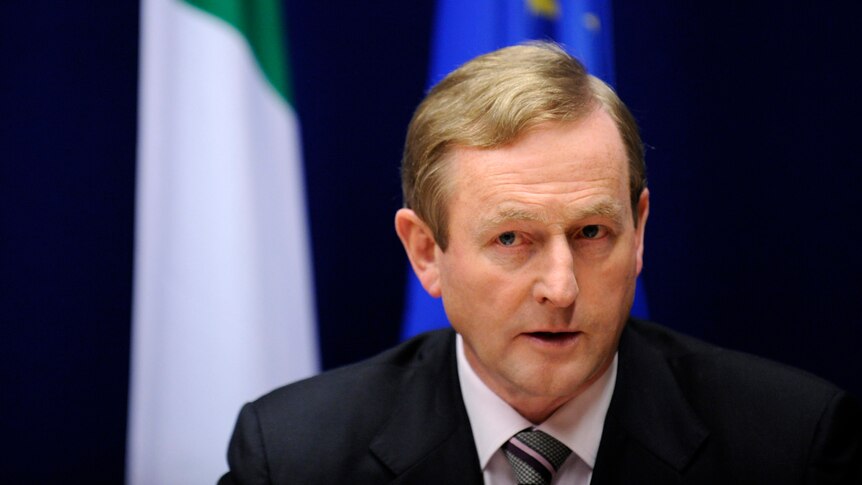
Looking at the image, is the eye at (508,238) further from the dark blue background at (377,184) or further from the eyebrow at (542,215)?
the dark blue background at (377,184)

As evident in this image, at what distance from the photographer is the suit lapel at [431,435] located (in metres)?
2.19

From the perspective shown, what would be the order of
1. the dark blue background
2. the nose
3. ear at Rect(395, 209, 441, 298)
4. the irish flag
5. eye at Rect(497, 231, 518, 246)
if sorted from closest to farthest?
the nose → eye at Rect(497, 231, 518, 246) → ear at Rect(395, 209, 441, 298) → the irish flag → the dark blue background

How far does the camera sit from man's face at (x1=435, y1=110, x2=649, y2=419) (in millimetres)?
1946

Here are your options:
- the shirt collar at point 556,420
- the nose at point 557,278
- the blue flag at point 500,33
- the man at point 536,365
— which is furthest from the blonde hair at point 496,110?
the blue flag at point 500,33

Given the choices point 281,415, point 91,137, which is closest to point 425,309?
point 281,415

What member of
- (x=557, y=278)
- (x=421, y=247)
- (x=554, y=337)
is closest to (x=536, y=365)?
(x=554, y=337)

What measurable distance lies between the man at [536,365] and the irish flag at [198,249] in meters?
0.42

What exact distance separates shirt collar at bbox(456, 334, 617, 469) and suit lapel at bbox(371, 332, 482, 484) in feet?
0.10

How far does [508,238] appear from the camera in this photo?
1996 mm

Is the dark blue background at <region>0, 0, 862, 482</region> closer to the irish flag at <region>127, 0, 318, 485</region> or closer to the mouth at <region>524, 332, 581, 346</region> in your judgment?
the irish flag at <region>127, 0, 318, 485</region>

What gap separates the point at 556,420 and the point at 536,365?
237mm

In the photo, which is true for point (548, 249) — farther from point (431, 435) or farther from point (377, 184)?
point (377, 184)

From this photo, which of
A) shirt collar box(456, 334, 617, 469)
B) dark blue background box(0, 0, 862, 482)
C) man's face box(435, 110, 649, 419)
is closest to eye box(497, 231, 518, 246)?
man's face box(435, 110, 649, 419)

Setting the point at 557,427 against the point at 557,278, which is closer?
the point at 557,278
